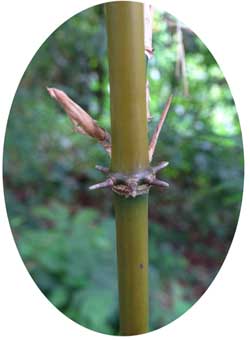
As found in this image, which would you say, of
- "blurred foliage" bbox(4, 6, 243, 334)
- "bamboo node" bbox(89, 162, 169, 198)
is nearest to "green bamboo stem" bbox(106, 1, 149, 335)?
"bamboo node" bbox(89, 162, 169, 198)

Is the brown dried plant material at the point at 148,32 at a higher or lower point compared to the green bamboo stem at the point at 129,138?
higher

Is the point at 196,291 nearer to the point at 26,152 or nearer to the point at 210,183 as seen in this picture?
the point at 210,183

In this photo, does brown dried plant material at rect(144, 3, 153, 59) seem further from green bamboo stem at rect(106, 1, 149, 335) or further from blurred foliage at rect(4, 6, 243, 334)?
blurred foliage at rect(4, 6, 243, 334)

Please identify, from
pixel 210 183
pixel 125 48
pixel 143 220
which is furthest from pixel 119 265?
pixel 210 183

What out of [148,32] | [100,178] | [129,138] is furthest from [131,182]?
[100,178]

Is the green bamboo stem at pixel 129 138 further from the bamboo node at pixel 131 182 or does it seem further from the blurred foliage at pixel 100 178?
A: the blurred foliage at pixel 100 178

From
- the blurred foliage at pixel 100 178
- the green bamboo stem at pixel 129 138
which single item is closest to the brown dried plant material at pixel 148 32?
the green bamboo stem at pixel 129 138
